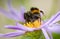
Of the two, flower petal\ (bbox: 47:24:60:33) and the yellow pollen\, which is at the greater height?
the yellow pollen\

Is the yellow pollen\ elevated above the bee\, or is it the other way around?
the bee\

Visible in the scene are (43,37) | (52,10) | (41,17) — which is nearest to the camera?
(43,37)

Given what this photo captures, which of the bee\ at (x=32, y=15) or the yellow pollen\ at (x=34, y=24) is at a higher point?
the bee\ at (x=32, y=15)

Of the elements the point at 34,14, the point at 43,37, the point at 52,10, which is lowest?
the point at 43,37

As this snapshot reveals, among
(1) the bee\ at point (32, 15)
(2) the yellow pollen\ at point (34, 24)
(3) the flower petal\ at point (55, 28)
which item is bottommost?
(3) the flower petal\ at point (55, 28)

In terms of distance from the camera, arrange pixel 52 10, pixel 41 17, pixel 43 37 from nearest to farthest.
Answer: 1. pixel 43 37
2. pixel 41 17
3. pixel 52 10

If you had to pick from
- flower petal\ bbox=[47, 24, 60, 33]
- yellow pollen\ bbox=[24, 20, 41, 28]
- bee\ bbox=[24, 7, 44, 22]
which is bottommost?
flower petal\ bbox=[47, 24, 60, 33]

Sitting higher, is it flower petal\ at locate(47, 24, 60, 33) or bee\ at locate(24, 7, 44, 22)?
bee\ at locate(24, 7, 44, 22)

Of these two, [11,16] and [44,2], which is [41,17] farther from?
[44,2]

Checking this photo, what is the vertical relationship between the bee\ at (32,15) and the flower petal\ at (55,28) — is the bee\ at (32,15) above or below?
above

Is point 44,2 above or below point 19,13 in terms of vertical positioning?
above

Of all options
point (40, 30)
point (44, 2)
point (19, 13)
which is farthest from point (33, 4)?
point (40, 30)
